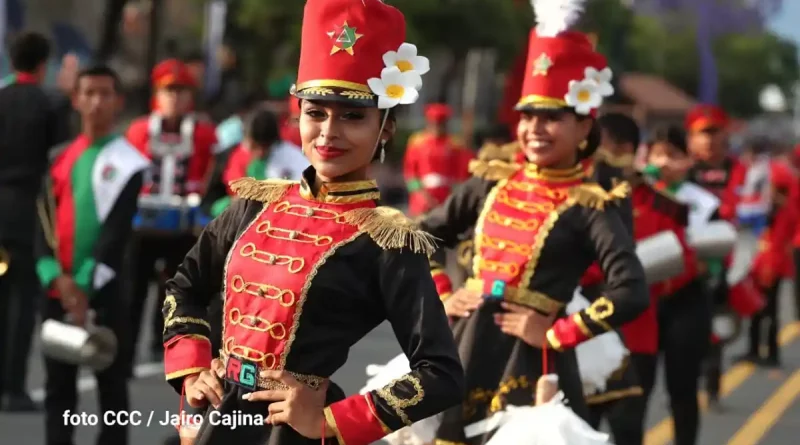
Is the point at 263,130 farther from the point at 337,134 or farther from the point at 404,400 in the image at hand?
the point at 404,400

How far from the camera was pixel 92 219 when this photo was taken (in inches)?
320

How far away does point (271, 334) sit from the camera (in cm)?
429

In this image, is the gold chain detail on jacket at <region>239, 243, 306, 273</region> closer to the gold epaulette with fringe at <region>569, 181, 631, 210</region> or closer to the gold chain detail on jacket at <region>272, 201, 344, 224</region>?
the gold chain detail on jacket at <region>272, 201, 344, 224</region>

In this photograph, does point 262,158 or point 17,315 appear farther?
point 262,158

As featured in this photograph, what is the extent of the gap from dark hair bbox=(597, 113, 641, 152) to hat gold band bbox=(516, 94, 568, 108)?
252cm

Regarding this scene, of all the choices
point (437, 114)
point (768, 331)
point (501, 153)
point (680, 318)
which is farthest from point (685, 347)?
point (437, 114)

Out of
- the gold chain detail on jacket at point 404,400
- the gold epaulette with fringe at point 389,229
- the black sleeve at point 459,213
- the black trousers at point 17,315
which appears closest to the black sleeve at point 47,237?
the black sleeve at point 459,213

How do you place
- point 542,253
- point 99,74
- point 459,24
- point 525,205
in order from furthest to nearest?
point 459,24
point 99,74
point 525,205
point 542,253

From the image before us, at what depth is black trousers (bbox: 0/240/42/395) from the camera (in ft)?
34.7

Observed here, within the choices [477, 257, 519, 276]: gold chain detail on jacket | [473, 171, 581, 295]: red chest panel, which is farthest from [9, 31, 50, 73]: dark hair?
[477, 257, 519, 276]: gold chain detail on jacket

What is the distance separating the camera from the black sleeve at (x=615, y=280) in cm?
607

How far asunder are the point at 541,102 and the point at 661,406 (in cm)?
625

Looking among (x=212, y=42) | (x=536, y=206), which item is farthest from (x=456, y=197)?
(x=212, y=42)

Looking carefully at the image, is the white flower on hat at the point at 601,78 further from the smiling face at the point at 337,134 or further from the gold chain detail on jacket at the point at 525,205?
the smiling face at the point at 337,134
